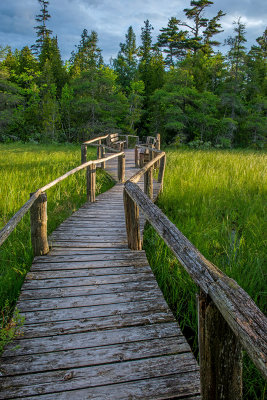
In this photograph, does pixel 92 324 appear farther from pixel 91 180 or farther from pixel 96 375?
pixel 91 180

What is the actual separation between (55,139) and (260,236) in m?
27.0

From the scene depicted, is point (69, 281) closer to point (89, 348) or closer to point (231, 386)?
point (89, 348)

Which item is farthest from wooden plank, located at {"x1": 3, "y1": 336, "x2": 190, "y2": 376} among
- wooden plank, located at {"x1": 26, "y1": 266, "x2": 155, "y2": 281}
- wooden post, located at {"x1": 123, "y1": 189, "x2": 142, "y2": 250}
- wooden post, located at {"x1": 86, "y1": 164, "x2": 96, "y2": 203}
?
wooden post, located at {"x1": 86, "y1": 164, "x2": 96, "y2": 203}

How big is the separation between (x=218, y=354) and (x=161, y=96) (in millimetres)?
26072

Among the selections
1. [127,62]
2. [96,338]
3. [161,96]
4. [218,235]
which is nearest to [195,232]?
[218,235]

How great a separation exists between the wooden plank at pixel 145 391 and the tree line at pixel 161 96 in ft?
78.2

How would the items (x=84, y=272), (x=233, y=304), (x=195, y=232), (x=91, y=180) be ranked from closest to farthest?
(x=233, y=304) < (x=84, y=272) < (x=195, y=232) < (x=91, y=180)

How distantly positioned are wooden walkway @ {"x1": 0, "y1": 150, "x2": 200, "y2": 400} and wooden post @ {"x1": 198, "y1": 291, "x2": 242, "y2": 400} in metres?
0.56

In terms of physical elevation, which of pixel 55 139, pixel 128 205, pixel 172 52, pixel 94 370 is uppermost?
pixel 172 52

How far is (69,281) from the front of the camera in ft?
9.69

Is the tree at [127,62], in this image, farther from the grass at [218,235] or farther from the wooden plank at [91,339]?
the wooden plank at [91,339]

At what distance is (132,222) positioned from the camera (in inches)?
142

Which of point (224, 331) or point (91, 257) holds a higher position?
point (224, 331)

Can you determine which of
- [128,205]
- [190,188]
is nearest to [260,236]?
[128,205]
